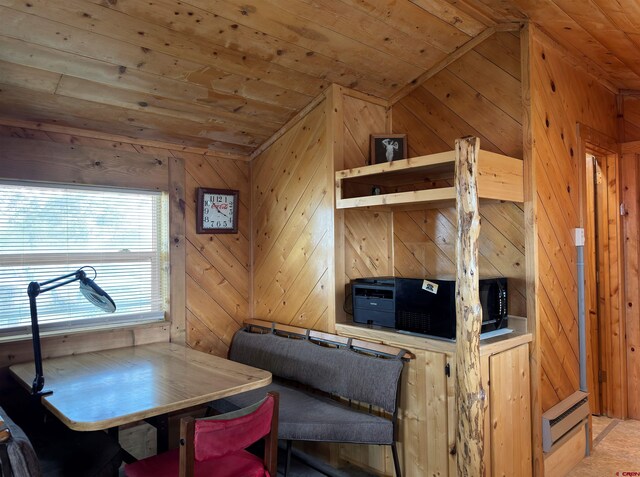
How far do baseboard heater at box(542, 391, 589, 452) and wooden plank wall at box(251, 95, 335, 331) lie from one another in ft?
4.38

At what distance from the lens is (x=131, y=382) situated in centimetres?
225

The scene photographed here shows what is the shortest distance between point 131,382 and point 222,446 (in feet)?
2.59

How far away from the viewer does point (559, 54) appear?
298 cm

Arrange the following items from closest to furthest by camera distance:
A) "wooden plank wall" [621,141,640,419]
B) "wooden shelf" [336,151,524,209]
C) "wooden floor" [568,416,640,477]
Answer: "wooden shelf" [336,151,524,209]
"wooden floor" [568,416,640,477]
"wooden plank wall" [621,141,640,419]

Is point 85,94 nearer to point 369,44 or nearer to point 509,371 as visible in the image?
point 369,44

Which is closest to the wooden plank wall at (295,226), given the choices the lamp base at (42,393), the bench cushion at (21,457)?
the lamp base at (42,393)

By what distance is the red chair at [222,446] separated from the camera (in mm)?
1629

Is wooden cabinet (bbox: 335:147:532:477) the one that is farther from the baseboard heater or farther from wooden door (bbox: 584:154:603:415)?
wooden door (bbox: 584:154:603:415)

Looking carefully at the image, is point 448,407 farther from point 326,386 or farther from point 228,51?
point 228,51

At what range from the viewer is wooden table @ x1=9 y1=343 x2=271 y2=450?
1.86 m

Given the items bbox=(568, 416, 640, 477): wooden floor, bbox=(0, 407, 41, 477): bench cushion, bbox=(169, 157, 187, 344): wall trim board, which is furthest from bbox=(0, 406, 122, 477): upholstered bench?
bbox=(568, 416, 640, 477): wooden floor

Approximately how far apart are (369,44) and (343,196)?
92 centimetres

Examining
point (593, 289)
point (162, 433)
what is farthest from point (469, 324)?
point (593, 289)

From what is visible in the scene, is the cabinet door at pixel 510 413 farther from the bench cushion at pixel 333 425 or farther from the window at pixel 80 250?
the window at pixel 80 250
